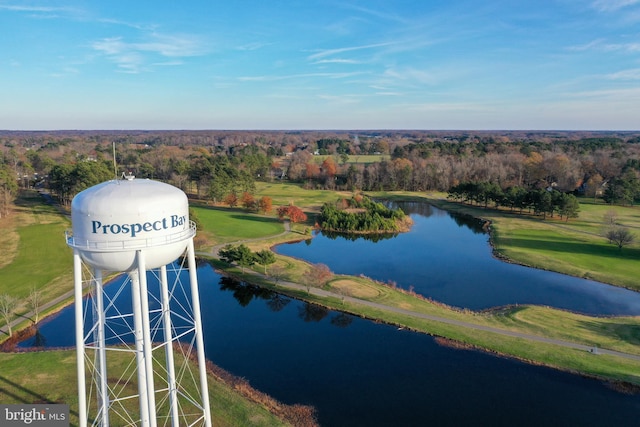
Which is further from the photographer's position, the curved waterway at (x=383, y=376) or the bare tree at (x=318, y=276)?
the bare tree at (x=318, y=276)

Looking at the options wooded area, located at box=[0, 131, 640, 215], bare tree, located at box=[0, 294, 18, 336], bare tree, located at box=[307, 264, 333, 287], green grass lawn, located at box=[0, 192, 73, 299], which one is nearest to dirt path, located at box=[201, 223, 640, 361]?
bare tree, located at box=[307, 264, 333, 287]

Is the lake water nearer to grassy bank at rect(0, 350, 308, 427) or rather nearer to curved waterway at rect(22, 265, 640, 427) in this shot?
curved waterway at rect(22, 265, 640, 427)

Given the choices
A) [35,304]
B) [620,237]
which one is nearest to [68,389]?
[35,304]

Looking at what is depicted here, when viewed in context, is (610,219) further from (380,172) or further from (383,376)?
(383,376)

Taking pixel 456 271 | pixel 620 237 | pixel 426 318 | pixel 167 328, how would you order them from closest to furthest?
pixel 167 328 < pixel 426 318 < pixel 456 271 < pixel 620 237

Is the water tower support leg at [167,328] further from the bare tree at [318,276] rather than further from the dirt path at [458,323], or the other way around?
the bare tree at [318,276]

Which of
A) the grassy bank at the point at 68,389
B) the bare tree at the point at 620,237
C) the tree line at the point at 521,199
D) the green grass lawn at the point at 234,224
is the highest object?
the tree line at the point at 521,199

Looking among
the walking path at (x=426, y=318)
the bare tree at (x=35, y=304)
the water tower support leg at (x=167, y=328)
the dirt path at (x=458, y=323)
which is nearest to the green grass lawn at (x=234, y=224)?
the walking path at (x=426, y=318)
